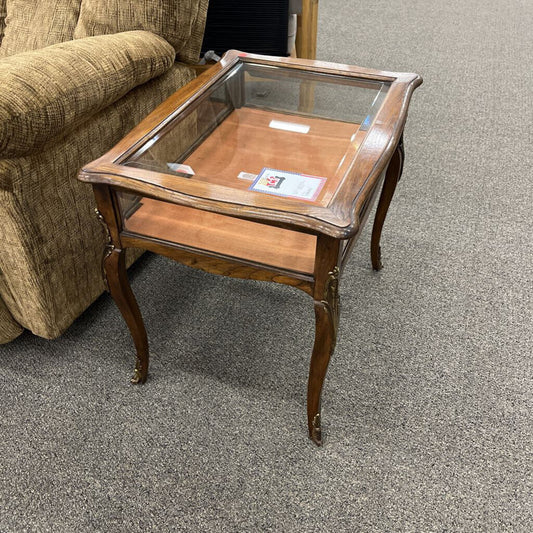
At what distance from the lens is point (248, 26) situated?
2125mm

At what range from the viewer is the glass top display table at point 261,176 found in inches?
39.2

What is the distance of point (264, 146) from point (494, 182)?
1207mm

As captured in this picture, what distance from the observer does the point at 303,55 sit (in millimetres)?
2418

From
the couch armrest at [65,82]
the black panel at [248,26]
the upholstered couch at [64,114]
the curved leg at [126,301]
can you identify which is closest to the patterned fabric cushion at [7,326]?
the upholstered couch at [64,114]

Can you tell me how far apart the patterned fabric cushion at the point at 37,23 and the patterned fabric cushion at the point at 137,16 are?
0.06m

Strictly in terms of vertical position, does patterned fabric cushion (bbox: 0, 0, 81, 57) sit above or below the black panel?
above

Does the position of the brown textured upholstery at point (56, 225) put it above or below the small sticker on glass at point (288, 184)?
below

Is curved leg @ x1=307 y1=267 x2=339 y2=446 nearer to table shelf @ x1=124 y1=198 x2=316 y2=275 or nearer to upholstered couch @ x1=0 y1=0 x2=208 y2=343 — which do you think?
table shelf @ x1=124 y1=198 x2=316 y2=275

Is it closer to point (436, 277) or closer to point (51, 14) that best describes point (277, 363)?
point (436, 277)

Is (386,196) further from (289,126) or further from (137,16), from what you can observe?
(137,16)

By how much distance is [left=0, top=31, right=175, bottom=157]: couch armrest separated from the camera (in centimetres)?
109

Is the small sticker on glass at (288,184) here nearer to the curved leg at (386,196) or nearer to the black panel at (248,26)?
the curved leg at (386,196)

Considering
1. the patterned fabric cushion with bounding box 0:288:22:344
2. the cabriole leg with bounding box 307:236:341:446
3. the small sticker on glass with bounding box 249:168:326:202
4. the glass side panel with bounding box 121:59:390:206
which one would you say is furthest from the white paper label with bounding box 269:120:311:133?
the patterned fabric cushion with bounding box 0:288:22:344

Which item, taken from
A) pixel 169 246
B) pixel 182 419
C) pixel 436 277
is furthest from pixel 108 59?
pixel 436 277
